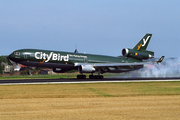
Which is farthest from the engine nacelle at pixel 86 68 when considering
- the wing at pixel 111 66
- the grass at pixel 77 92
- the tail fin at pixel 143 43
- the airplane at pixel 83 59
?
the grass at pixel 77 92

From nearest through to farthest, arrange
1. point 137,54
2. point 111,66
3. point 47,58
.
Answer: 1. point 47,58
2. point 111,66
3. point 137,54

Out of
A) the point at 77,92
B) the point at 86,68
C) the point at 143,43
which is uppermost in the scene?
the point at 143,43

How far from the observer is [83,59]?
48750 mm

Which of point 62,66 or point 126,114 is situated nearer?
point 126,114

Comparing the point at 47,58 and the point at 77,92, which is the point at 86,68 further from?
the point at 77,92

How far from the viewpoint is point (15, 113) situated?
1288cm

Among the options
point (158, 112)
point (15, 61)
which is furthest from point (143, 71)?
point (158, 112)

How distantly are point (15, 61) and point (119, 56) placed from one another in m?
22.7

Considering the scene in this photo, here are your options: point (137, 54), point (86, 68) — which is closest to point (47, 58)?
point (86, 68)

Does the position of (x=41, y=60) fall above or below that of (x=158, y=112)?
above

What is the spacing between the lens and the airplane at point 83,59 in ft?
143

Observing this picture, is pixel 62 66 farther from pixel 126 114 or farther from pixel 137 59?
pixel 126 114

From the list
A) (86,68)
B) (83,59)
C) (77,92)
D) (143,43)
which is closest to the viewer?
(77,92)

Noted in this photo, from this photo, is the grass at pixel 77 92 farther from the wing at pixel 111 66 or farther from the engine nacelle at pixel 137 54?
the engine nacelle at pixel 137 54
